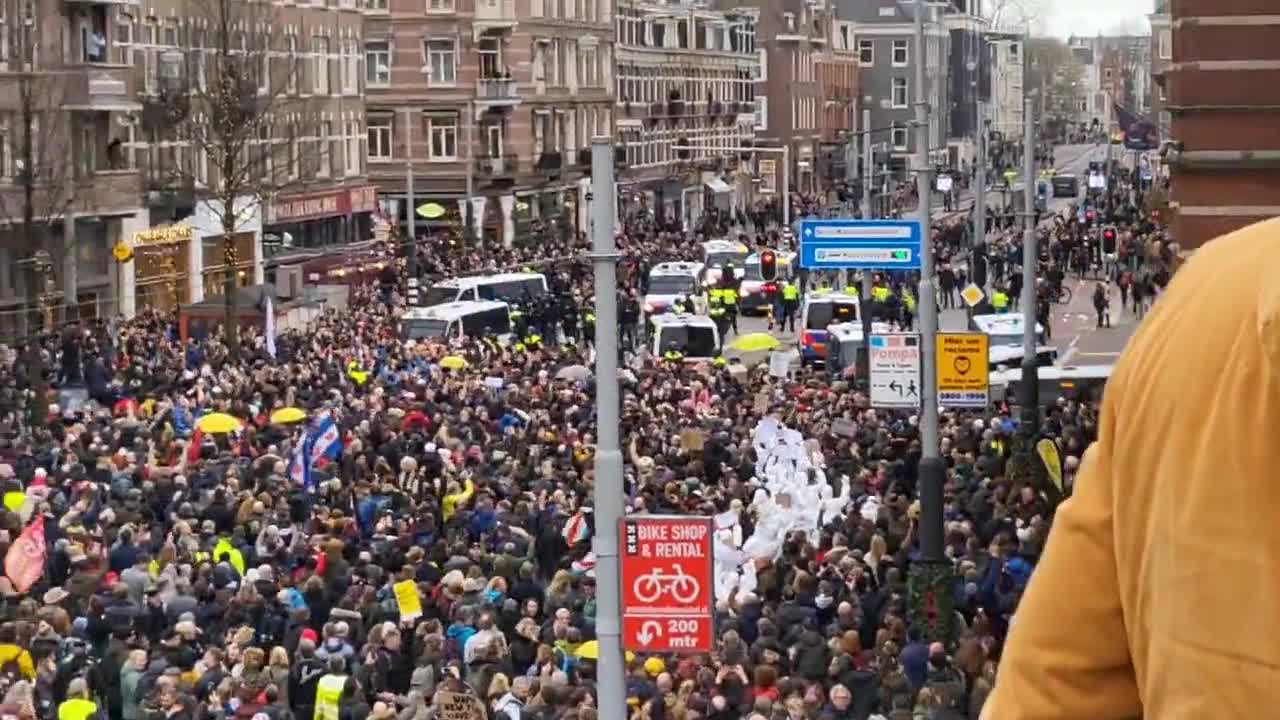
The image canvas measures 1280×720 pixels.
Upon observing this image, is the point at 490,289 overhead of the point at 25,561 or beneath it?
beneath

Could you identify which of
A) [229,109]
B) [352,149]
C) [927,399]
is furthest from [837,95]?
[927,399]

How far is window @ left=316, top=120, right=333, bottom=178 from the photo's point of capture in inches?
2689

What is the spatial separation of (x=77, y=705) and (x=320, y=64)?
55347 millimetres

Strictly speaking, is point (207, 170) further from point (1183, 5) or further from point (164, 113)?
point (1183, 5)

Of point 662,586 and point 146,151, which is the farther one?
point 146,151

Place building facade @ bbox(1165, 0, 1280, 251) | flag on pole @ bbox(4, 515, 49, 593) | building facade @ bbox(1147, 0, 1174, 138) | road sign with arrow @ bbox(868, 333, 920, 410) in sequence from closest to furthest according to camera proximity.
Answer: flag on pole @ bbox(4, 515, 49, 593) → building facade @ bbox(1165, 0, 1280, 251) → road sign with arrow @ bbox(868, 333, 920, 410) → building facade @ bbox(1147, 0, 1174, 138)

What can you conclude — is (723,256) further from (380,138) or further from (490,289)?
(380,138)

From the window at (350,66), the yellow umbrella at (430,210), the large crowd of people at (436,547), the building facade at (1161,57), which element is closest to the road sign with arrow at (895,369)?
the large crowd of people at (436,547)

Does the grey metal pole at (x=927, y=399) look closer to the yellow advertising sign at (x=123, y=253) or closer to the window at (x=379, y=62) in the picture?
the yellow advertising sign at (x=123, y=253)

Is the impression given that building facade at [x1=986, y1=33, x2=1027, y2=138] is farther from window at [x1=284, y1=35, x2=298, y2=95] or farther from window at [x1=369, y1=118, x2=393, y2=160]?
window at [x1=284, y1=35, x2=298, y2=95]

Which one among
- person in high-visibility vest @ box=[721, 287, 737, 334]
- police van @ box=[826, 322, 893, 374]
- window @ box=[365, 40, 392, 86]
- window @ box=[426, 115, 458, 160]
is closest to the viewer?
police van @ box=[826, 322, 893, 374]

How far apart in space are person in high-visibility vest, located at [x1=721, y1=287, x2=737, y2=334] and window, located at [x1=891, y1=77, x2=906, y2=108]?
8339 cm

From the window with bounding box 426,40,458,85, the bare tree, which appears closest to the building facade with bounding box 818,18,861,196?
the window with bounding box 426,40,458,85

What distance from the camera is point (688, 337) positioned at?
4794cm
